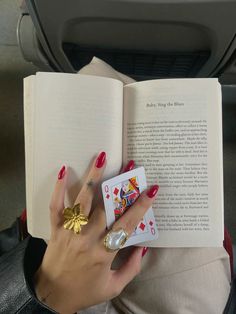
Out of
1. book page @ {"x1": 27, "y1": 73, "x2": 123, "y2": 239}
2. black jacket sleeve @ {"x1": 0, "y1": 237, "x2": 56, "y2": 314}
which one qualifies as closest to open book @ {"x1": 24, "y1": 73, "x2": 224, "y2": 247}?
book page @ {"x1": 27, "y1": 73, "x2": 123, "y2": 239}

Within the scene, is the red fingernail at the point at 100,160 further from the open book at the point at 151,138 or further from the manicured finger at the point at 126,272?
the manicured finger at the point at 126,272

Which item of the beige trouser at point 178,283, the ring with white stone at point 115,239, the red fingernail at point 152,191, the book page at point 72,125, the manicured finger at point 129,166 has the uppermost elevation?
the book page at point 72,125

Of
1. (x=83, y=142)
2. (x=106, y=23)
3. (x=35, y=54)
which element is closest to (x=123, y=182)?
(x=83, y=142)

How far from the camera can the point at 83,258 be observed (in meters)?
0.63

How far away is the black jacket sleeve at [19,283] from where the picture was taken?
1.96ft

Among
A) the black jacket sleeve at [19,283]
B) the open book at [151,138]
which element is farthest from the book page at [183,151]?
the black jacket sleeve at [19,283]

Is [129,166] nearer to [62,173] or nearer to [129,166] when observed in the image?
[129,166]

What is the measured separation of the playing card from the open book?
18 millimetres

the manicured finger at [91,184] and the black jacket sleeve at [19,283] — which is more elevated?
the manicured finger at [91,184]

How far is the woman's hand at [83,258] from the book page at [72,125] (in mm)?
23

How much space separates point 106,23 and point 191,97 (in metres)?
0.26

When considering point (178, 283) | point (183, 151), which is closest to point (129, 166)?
point (183, 151)

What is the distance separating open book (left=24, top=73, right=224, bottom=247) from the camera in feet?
2.14

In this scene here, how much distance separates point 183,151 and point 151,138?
62 mm
